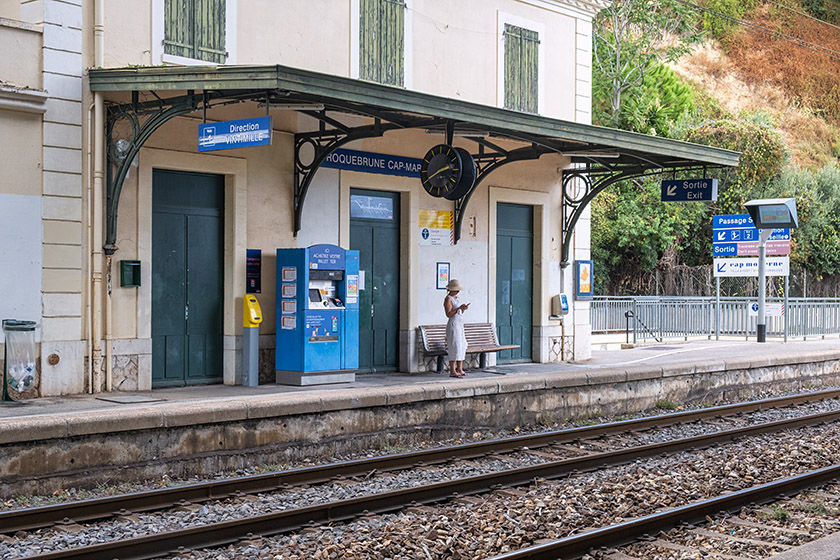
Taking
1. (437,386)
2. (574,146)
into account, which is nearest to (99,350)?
(437,386)

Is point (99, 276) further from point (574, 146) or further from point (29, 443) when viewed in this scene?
point (574, 146)

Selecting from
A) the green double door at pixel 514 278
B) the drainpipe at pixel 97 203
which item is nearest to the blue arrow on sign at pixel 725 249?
the green double door at pixel 514 278

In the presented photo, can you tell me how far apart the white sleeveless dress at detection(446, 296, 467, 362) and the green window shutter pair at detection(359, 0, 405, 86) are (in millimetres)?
3858

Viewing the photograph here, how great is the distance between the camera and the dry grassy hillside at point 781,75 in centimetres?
5400

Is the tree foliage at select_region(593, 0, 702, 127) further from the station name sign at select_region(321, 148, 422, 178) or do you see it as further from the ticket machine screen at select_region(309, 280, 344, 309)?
the ticket machine screen at select_region(309, 280, 344, 309)

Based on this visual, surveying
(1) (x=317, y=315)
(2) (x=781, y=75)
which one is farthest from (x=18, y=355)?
(2) (x=781, y=75)

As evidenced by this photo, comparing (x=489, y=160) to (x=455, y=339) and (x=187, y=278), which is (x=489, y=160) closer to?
(x=455, y=339)

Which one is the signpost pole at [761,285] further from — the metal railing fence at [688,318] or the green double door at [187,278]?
the green double door at [187,278]

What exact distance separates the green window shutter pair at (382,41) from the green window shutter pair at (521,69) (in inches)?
105

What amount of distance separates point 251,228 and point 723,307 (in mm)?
18028

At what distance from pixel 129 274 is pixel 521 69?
29.6ft

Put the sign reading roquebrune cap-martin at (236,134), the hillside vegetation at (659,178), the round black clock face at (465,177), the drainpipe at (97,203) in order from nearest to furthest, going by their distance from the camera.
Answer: the sign reading roquebrune cap-martin at (236,134)
the drainpipe at (97,203)
the round black clock face at (465,177)
the hillside vegetation at (659,178)

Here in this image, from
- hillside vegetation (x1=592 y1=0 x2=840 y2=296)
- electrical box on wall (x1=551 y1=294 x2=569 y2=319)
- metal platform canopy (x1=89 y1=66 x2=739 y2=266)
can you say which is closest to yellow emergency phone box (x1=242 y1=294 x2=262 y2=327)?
metal platform canopy (x1=89 y1=66 x2=739 y2=266)

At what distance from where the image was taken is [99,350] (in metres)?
12.6
